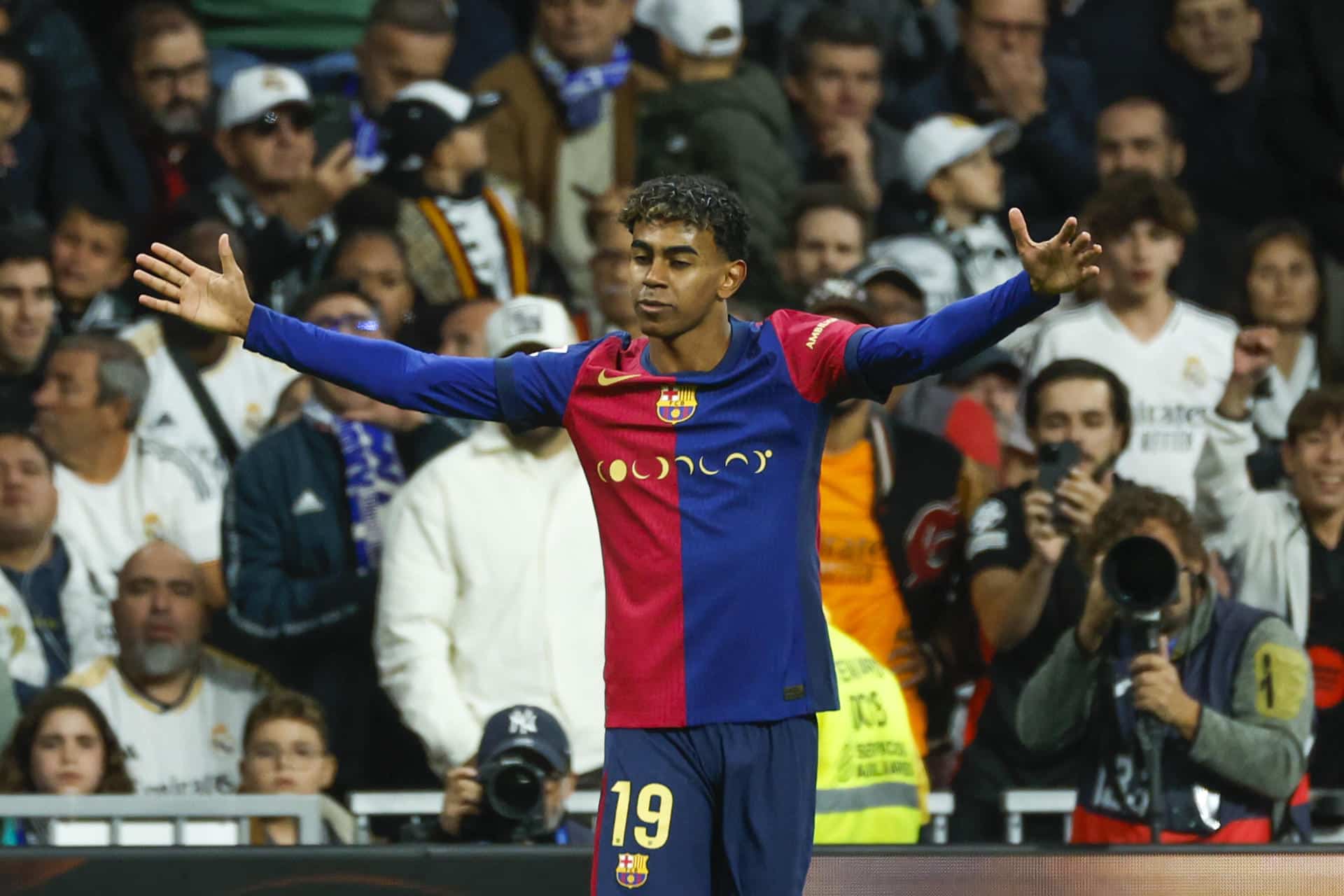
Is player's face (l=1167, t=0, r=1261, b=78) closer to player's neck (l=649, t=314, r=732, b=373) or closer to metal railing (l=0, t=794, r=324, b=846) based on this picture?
metal railing (l=0, t=794, r=324, b=846)

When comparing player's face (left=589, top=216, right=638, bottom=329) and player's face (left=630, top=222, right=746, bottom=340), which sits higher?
player's face (left=589, top=216, right=638, bottom=329)

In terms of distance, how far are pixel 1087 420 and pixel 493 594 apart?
202 centimetres

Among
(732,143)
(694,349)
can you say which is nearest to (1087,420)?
(732,143)

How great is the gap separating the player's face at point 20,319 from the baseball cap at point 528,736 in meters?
2.80

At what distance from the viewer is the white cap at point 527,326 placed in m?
6.73

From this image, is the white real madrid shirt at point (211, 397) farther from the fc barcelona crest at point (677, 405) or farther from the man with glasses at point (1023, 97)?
the fc barcelona crest at point (677, 405)

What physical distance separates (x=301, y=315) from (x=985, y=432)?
2430 mm

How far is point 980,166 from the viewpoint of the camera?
26.7 feet

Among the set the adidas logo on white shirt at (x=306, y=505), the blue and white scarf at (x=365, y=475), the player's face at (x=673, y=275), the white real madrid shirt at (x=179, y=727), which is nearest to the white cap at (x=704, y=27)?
the blue and white scarf at (x=365, y=475)

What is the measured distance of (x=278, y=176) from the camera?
A: 797cm

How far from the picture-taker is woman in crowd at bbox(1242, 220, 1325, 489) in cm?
774

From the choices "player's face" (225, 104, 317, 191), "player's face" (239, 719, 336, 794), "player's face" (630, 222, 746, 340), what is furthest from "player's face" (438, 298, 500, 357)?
"player's face" (630, 222, 746, 340)

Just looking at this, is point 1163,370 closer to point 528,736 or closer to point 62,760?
point 528,736

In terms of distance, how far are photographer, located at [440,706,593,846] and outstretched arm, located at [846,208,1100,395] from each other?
177cm
